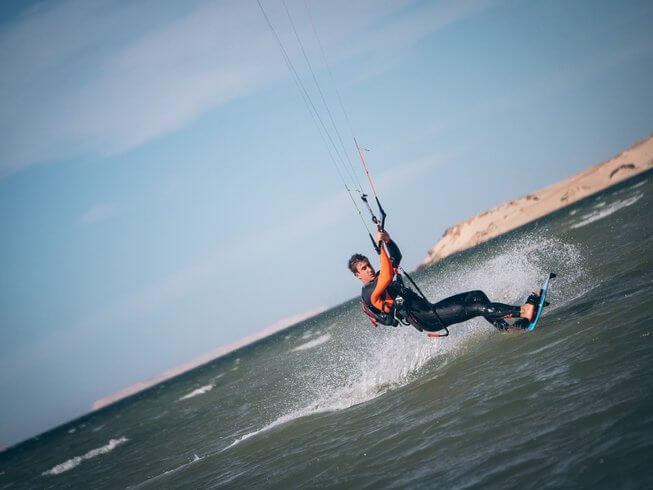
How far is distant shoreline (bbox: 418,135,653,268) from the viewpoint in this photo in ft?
309

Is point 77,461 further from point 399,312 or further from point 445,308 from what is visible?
point 445,308

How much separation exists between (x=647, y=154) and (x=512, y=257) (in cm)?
9461

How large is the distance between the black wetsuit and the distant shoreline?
9761cm

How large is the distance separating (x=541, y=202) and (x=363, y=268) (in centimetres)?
12743

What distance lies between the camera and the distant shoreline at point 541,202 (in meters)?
94.2

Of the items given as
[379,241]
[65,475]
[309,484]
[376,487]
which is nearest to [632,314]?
[379,241]

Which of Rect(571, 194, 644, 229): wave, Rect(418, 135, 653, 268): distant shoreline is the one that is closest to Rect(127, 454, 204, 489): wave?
Rect(571, 194, 644, 229): wave

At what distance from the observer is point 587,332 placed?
7195 mm

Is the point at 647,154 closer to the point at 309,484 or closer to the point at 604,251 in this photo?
the point at 604,251

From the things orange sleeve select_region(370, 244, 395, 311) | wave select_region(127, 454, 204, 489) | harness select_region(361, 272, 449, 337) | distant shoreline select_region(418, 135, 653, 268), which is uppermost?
orange sleeve select_region(370, 244, 395, 311)

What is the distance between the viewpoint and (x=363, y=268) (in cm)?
869

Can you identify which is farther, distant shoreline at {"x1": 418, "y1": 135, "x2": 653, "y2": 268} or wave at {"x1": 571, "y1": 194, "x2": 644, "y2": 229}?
distant shoreline at {"x1": 418, "y1": 135, "x2": 653, "y2": 268}

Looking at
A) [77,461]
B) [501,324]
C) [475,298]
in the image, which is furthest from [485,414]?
[77,461]

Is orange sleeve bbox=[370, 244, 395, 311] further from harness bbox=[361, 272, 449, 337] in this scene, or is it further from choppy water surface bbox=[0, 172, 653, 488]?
choppy water surface bbox=[0, 172, 653, 488]
